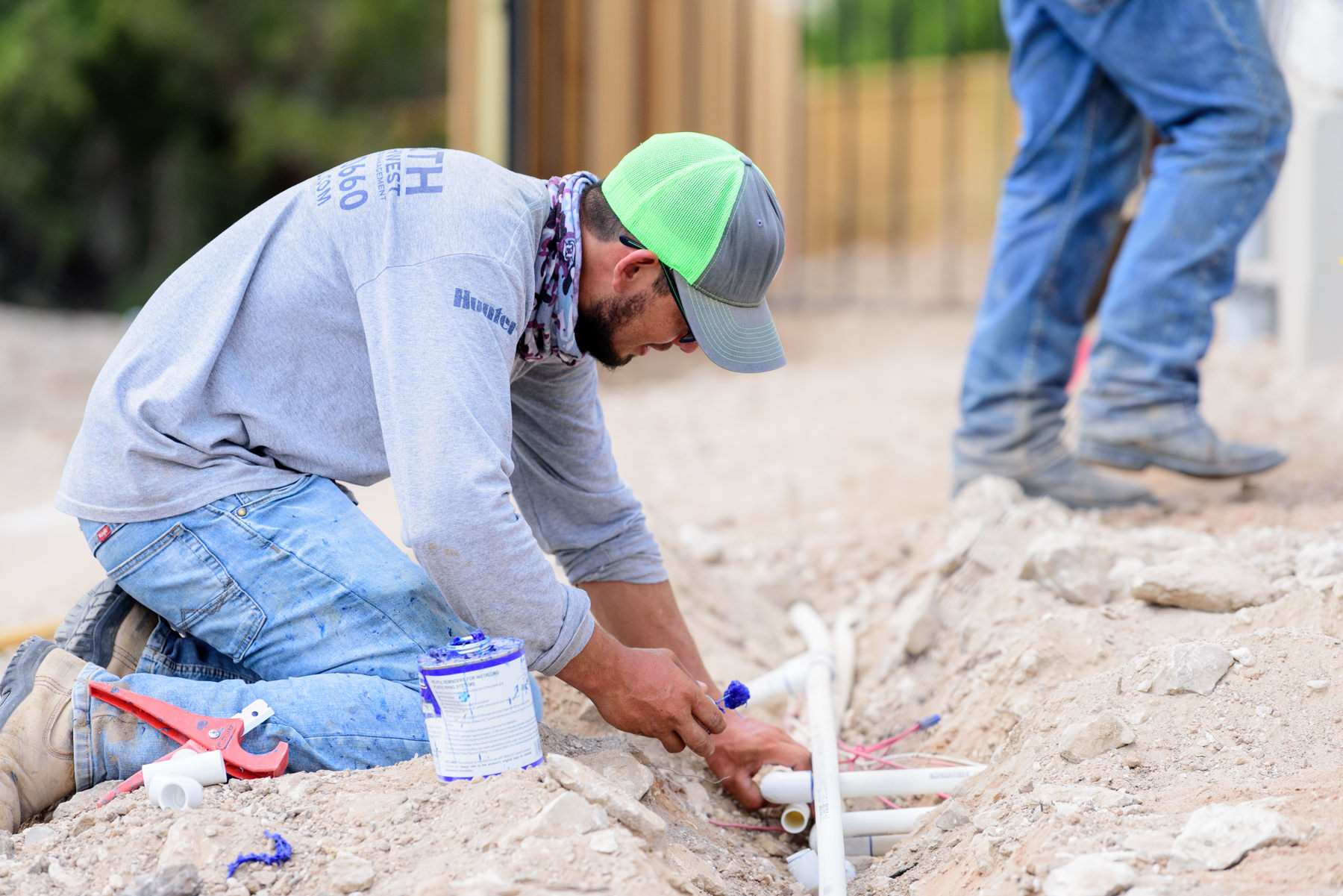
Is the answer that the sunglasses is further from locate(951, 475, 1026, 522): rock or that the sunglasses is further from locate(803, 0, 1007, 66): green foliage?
locate(803, 0, 1007, 66): green foliage

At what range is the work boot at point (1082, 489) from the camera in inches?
116

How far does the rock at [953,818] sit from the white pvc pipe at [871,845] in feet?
0.41

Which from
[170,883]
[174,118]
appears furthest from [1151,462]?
[174,118]

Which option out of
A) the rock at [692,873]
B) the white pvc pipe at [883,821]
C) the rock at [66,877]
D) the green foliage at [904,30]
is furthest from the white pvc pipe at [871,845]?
the green foliage at [904,30]

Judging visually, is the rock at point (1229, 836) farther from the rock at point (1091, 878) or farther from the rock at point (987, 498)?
the rock at point (987, 498)

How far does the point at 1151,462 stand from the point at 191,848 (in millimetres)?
2307

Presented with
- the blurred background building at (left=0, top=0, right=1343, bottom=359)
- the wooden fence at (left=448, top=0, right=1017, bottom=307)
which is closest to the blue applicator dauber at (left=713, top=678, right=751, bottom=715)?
the wooden fence at (left=448, top=0, right=1017, bottom=307)

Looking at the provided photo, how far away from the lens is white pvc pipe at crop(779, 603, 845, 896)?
5.36ft

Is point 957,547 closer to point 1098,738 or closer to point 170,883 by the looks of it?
point 1098,738

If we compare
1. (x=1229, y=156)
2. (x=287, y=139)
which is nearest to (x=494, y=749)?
(x=1229, y=156)

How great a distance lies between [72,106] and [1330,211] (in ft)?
33.8

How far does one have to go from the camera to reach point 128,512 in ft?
5.85

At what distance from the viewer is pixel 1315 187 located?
3916 mm

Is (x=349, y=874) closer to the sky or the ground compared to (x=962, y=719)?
closer to the sky
